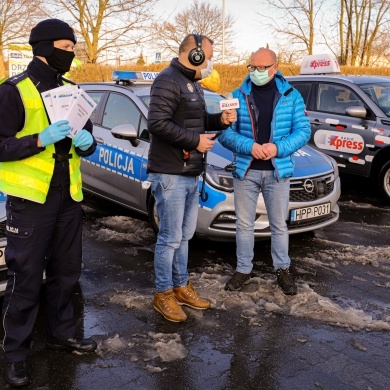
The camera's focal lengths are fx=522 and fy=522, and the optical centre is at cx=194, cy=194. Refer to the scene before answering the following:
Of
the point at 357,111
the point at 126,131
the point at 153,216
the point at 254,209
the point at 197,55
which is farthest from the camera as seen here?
the point at 357,111

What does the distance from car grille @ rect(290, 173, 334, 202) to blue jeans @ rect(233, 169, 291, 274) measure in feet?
2.63

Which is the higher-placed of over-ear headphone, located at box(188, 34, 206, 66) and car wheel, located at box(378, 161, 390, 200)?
over-ear headphone, located at box(188, 34, 206, 66)

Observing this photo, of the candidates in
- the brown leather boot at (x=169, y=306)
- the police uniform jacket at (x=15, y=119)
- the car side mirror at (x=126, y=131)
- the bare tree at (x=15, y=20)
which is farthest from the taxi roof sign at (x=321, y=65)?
the bare tree at (x=15, y=20)

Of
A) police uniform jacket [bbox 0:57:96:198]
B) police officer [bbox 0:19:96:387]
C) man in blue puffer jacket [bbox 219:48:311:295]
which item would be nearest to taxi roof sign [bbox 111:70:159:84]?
man in blue puffer jacket [bbox 219:48:311:295]

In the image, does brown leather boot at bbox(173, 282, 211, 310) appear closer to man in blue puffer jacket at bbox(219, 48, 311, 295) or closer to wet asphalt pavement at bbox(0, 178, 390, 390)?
wet asphalt pavement at bbox(0, 178, 390, 390)

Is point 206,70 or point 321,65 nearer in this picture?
point 206,70

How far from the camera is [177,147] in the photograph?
355 centimetres

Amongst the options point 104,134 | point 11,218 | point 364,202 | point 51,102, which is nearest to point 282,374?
point 11,218

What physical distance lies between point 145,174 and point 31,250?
2549 mm

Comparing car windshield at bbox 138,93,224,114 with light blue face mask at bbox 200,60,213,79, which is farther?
car windshield at bbox 138,93,224,114

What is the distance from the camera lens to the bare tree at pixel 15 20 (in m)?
23.4

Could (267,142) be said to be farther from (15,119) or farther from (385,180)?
(385,180)

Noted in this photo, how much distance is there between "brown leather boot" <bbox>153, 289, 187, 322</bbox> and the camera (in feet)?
12.0

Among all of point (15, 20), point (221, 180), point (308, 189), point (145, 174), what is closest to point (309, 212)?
point (308, 189)
